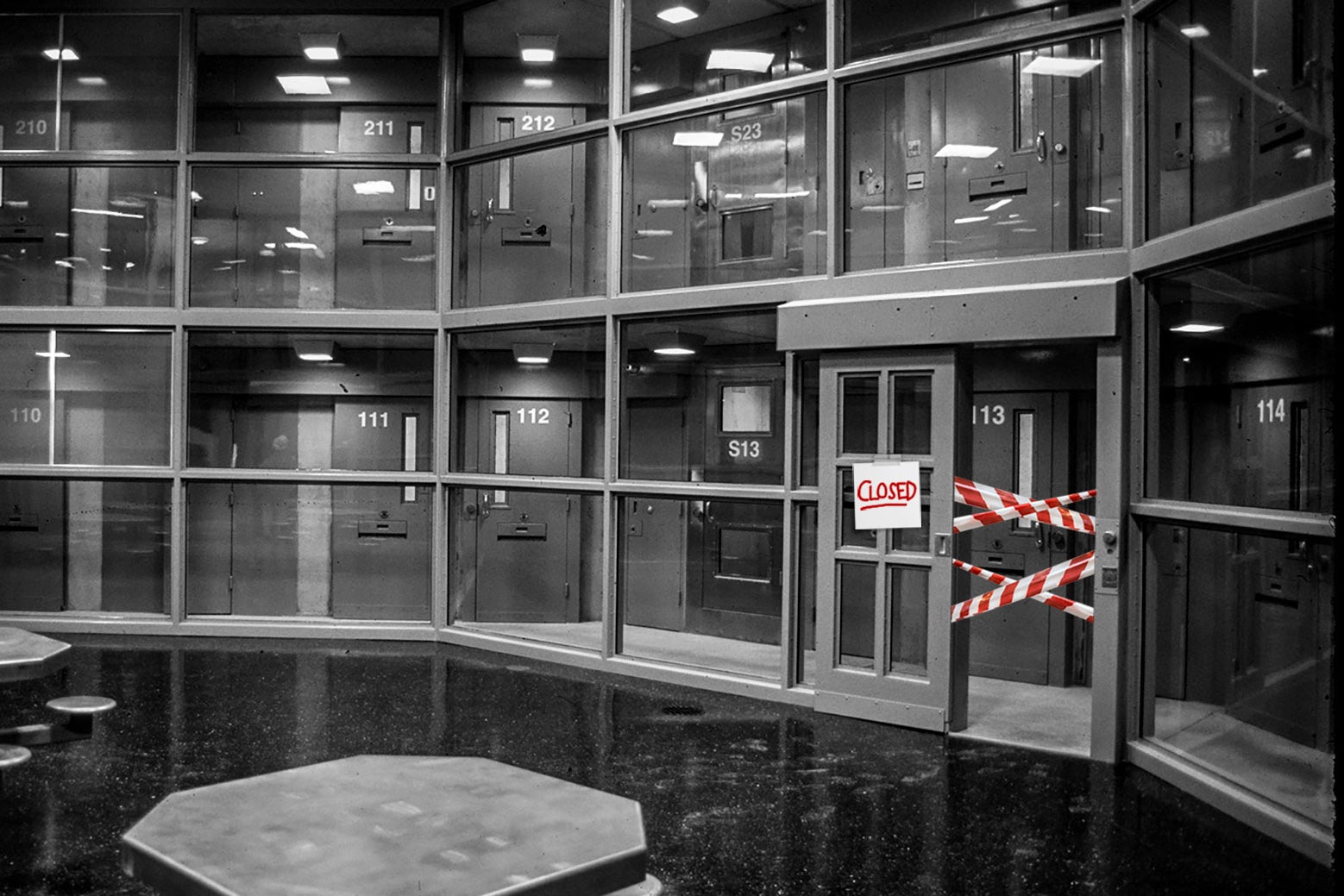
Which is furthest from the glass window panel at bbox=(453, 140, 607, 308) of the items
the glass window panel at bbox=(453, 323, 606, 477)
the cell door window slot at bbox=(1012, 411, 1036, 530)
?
the cell door window slot at bbox=(1012, 411, 1036, 530)

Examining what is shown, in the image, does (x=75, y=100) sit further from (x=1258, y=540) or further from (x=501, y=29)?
(x=1258, y=540)

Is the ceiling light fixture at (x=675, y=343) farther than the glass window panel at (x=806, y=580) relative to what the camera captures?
Yes

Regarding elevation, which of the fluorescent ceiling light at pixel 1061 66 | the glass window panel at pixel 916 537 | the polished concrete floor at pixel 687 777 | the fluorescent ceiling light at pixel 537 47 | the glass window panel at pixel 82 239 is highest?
the fluorescent ceiling light at pixel 537 47

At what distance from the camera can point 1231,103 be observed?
4.89 m

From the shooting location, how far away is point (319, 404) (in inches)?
328

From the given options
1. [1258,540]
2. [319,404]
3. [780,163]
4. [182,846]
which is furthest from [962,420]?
[319,404]

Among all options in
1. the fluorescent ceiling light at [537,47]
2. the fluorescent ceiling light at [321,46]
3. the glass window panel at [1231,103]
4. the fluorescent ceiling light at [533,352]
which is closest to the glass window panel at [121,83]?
the fluorescent ceiling light at [321,46]

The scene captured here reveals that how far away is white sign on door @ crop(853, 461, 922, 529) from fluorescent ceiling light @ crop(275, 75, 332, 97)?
506 cm

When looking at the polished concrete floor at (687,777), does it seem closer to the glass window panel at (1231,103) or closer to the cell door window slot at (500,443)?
the cell door window slot at (500,443)

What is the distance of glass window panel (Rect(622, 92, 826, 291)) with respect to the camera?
22.4 feet

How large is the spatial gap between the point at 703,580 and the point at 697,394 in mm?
1374

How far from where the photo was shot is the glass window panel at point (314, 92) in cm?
802

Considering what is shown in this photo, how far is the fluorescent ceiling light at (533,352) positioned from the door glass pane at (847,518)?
2.83 metres

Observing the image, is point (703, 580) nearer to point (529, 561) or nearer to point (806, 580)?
point (529, 561)
